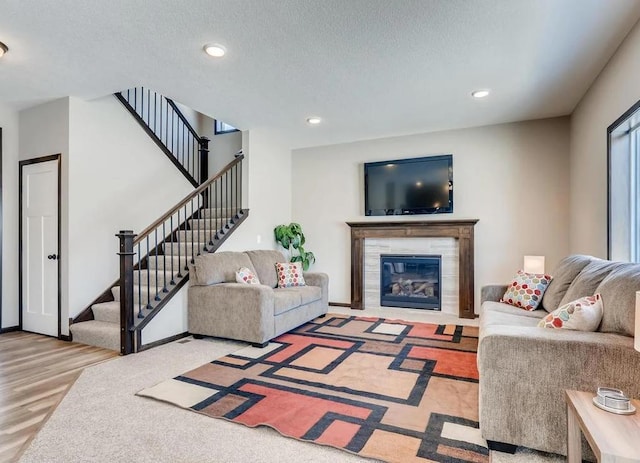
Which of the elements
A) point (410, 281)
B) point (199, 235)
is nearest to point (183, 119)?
point (199, 235)

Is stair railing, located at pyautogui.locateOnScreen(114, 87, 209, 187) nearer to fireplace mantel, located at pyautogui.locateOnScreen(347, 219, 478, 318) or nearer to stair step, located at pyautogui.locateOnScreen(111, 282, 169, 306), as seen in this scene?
stair step, located at pyautogui.locateOnScreen(111, 282, 169, 306)

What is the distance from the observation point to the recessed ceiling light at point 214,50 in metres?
2.87

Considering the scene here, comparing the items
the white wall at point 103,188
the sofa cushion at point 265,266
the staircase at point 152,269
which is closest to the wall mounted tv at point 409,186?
the sofa cushion at point 265,266

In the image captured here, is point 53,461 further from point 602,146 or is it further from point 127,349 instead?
point 602,146

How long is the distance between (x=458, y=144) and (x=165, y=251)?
432cm

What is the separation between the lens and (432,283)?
5.36m

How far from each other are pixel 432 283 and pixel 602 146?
8.73 feet

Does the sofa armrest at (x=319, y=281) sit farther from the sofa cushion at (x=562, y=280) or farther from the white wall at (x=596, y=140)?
the white wall at (x=596, y=140)

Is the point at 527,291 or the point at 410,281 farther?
the point at 410,281

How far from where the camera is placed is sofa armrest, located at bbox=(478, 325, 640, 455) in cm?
169

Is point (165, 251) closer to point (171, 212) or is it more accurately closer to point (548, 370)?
point (171, 212)

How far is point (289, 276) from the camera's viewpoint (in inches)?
192

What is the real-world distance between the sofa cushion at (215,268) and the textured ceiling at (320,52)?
5.70 ft

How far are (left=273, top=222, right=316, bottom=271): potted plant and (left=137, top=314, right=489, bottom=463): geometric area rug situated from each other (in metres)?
2.17
